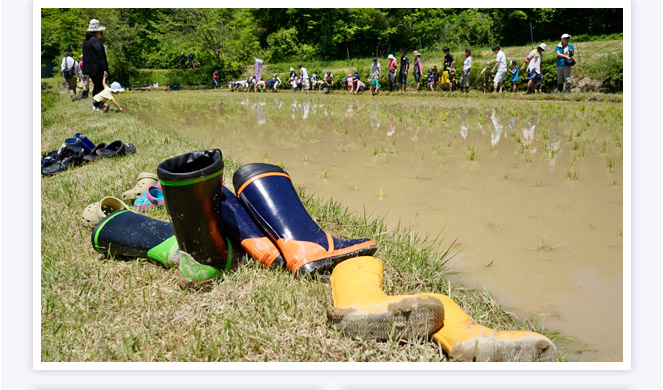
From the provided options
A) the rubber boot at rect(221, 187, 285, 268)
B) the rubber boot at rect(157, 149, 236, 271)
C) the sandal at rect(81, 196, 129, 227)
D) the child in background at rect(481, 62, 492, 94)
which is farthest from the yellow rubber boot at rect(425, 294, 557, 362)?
the child in background at rect(481, 62, 492, 94)

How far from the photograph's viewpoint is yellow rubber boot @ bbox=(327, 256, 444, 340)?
4.05 feet

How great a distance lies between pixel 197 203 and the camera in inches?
59.1

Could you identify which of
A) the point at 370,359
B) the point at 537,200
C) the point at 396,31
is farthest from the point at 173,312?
the point at 396,31

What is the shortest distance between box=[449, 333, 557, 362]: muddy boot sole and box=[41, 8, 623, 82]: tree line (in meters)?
25.0

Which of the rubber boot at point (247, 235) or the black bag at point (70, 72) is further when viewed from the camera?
the black bag at point (70, 72)

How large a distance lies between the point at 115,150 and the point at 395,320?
3.49 m

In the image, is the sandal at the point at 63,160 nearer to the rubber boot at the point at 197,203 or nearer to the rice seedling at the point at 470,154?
the rubber boot at the point at 197,203

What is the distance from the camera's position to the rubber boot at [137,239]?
5.75ft

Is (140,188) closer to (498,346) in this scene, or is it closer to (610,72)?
(498,346)

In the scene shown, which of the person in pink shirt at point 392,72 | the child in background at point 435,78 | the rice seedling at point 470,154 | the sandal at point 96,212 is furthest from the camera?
the person in pink shirt at point 392,72

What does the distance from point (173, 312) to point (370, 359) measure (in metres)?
0.70

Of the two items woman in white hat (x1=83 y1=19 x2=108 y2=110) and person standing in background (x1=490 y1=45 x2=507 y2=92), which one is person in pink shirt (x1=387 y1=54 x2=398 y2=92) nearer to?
person standing in background (x1=490 y1=45 x2=507 y2=92)

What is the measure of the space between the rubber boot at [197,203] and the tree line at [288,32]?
80.3ft

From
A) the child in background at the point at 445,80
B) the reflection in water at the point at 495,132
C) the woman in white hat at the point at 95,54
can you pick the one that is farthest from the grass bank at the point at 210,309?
the child in background at the point at 445,80
